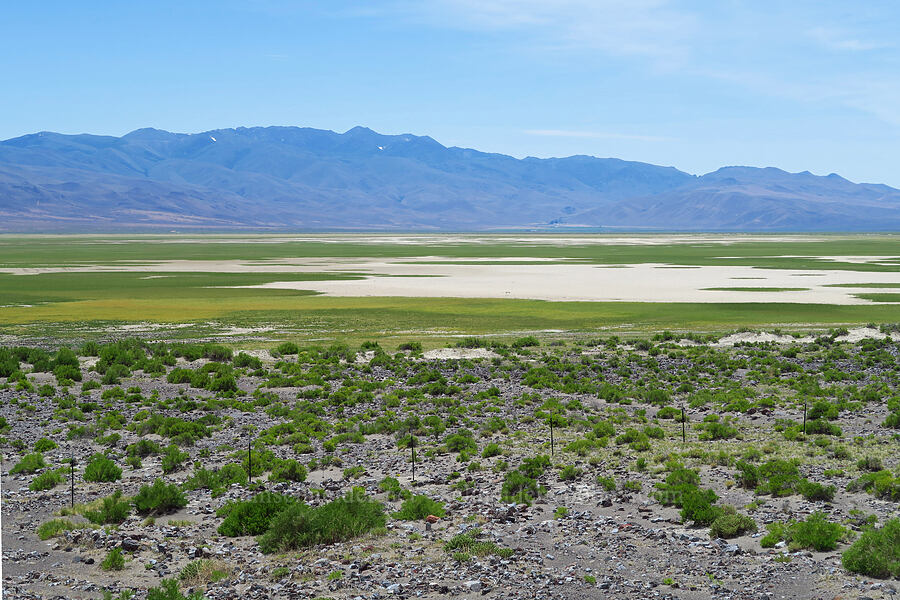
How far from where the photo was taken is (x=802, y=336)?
133ft

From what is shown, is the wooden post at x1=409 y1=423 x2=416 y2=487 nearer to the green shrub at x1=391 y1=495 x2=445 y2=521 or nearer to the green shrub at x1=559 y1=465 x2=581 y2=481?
the green shrub at x1=391 y1=495 x2=445 y2=521

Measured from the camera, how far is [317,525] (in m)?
13.8

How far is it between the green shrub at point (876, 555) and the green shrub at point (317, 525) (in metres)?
7.14

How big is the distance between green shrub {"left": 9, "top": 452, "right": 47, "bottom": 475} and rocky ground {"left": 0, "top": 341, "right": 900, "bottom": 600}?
0.17 m

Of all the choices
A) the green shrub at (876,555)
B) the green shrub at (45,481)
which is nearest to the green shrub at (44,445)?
the green shrub at (45,481)

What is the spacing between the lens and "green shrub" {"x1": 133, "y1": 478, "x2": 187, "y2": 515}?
610 inches

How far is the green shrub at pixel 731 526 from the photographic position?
13547 millimetres

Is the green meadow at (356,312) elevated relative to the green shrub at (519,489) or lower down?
elevated

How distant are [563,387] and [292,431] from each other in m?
9.79

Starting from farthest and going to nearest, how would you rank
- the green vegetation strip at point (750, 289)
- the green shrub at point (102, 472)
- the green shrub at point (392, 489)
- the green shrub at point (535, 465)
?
1. the green vegetation strip at point (750, 289)
2. the green shrub at point (102, 472)
3. the green shrub at point (535, 465)
4. the green shrub at point (392, 489)

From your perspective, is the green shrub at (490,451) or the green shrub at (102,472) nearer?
the green shrub at (102,472)

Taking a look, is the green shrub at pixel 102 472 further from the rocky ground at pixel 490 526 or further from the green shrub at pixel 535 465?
the green shrub at pixel 535 465

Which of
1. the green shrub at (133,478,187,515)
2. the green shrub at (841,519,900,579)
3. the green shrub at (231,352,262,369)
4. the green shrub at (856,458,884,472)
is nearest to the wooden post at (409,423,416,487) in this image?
the green shrub at (133,478,187,515)

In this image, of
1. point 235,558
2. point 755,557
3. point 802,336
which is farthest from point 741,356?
point 235,558
